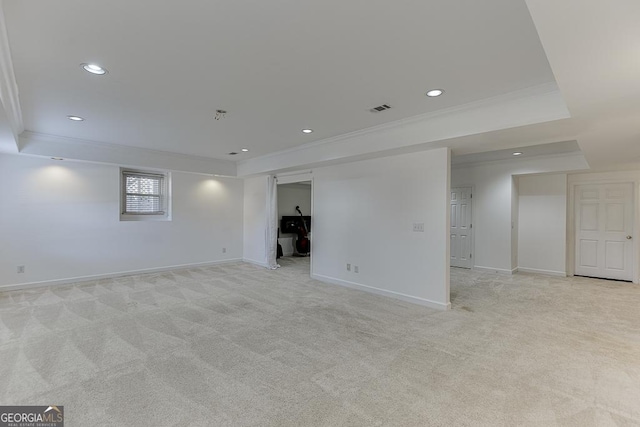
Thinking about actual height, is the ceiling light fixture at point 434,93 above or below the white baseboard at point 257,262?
above

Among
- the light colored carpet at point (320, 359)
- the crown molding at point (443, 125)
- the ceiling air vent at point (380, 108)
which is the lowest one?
the light colored carpet at point (320, 359)

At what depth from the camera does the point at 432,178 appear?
13.7 ft

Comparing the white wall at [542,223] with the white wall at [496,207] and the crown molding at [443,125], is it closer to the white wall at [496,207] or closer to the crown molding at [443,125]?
the white wall at [496,207]

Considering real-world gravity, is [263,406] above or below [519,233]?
below

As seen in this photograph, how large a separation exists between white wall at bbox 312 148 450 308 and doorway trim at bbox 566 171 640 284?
4.26 m

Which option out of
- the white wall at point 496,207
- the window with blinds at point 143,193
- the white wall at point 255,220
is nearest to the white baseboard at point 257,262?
the white wall at point 255,220

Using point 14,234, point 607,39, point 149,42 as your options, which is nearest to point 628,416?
point 607,39

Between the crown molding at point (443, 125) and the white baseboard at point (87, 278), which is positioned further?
the white baseboard at point (87, 278)

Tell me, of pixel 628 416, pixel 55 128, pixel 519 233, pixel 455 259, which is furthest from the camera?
pixel 455 259

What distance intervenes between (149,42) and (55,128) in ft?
12.1

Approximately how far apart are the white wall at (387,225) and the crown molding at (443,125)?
396 millimetres

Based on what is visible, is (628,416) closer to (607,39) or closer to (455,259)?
(607,39)

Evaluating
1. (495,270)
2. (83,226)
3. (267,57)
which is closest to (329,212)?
(267,57)

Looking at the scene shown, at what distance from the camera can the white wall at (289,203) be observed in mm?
9156
